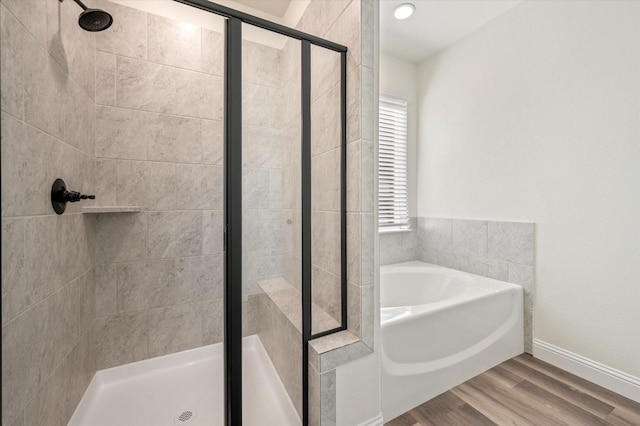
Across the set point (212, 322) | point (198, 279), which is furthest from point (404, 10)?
point (212, 322)

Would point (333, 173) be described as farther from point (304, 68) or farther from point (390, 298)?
point (390, 298)

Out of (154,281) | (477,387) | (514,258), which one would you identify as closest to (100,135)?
(154,281)

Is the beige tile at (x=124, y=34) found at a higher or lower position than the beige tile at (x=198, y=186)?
higher

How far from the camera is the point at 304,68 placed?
4.09 feet

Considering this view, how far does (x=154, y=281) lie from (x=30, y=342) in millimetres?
852

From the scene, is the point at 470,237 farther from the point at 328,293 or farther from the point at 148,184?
the point at 148,184

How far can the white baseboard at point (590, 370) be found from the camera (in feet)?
Result: 5.23

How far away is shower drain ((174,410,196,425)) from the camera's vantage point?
1491 mm

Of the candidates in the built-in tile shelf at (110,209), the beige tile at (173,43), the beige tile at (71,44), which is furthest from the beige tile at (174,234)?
the beige tile at (173,43)

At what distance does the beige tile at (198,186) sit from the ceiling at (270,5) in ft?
4.21

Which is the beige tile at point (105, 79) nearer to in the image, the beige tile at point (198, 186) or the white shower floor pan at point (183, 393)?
the beige tile at point (198, 186)

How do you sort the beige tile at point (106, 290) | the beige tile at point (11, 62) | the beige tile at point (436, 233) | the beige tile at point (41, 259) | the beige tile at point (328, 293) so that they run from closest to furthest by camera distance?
the beige tile at point (11, 62), the beige tile at point (41, 259), the beige tile at point (328, 293), the beige tile at point (106, 290), the beige tile at point (436, 233)

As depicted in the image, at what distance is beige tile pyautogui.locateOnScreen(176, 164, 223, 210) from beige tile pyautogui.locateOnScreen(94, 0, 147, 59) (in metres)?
0.78

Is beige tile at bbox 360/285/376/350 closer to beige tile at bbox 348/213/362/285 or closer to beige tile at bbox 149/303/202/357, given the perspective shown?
beige tile at bbox 348/213/362/285
